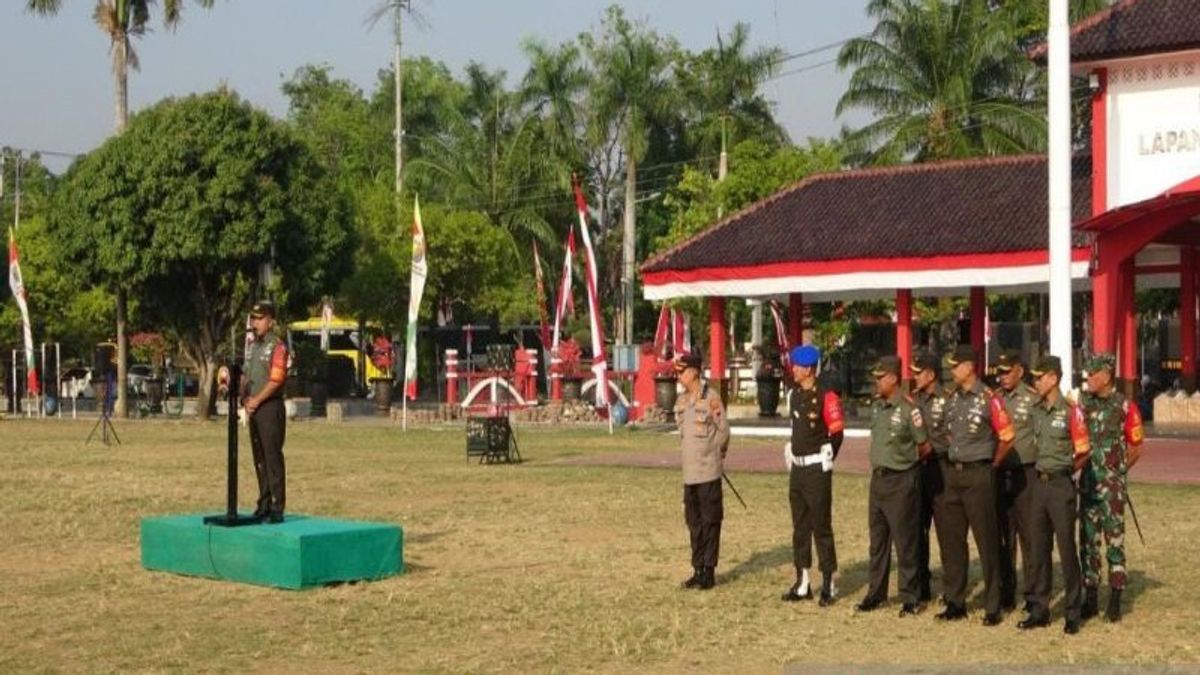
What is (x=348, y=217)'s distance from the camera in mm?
49125

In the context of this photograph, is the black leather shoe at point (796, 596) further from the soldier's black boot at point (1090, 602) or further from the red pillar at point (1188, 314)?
the red pillar at point (1188, 314)

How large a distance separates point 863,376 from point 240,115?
15598 millimetres

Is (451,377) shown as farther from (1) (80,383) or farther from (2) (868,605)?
(2) (868,605)

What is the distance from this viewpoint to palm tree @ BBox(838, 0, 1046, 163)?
52.9m

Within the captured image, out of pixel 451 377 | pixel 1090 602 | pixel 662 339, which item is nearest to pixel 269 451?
pixel 1090 602

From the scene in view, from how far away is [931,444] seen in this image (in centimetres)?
1309

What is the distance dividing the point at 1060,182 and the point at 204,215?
2491cm

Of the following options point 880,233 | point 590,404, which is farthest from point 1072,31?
point 590,404

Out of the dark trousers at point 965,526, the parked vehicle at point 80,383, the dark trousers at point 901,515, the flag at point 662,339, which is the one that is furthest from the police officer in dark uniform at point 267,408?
the parked vehicle at point 80,383

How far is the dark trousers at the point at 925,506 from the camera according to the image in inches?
521

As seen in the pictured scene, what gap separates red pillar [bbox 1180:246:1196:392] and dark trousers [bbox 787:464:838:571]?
23592 millimetres

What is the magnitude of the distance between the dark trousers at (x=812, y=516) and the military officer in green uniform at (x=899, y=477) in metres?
0.42

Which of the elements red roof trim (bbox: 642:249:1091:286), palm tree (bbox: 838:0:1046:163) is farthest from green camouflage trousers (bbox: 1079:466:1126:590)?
palm tree (bbox: 838:0:1046:163)

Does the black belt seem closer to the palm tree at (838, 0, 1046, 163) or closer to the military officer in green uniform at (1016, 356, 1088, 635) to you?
→ the military officer in green uniform at (1016, 356, 1088, 635)
